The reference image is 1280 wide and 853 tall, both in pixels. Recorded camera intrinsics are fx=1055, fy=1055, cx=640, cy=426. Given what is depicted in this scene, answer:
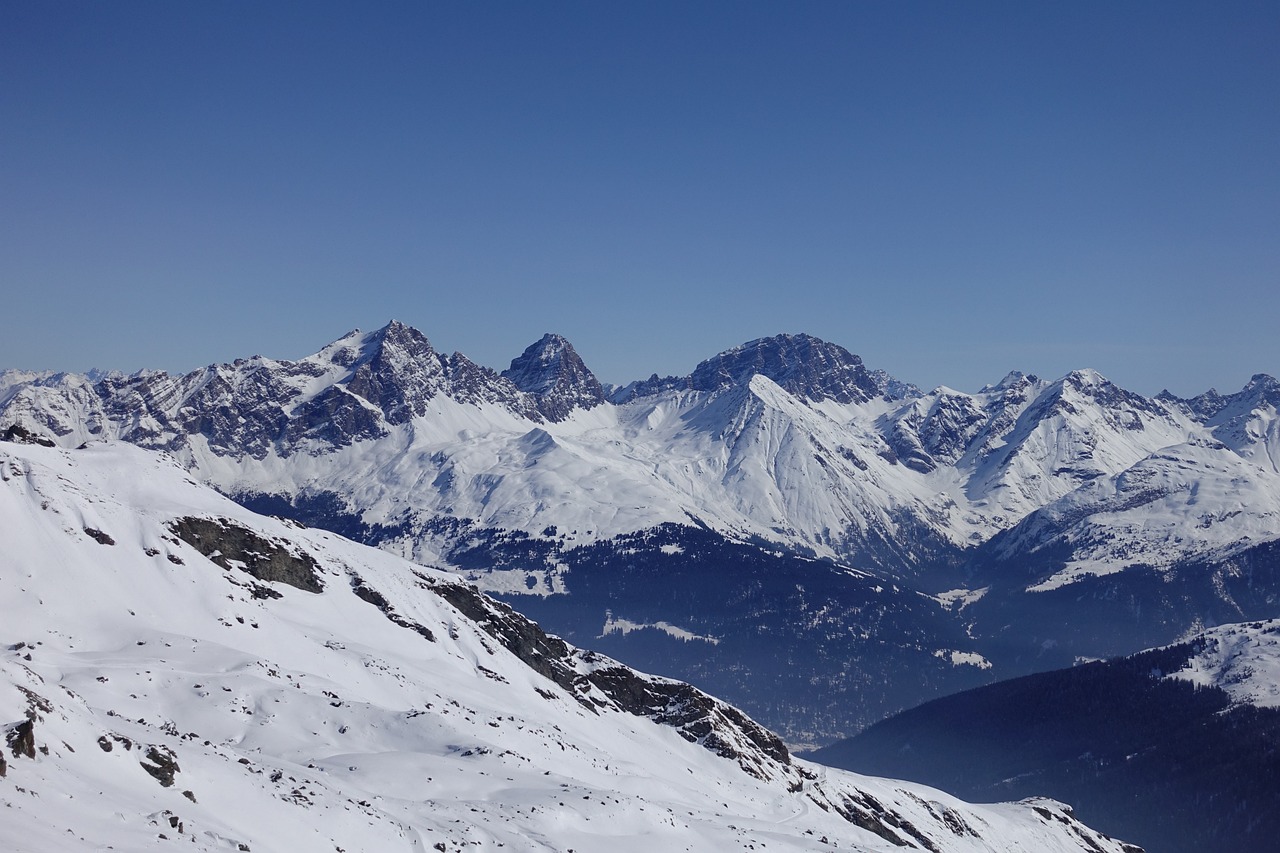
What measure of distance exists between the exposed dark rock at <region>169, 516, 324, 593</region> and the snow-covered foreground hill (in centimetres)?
34

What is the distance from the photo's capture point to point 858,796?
474 ft

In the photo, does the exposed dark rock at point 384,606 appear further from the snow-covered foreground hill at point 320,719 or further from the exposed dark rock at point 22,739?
the exposed dark rock at point 22,739

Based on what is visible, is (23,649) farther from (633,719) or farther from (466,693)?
(633,719)

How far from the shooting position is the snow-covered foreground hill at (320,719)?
59.3 meters

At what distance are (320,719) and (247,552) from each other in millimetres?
51096

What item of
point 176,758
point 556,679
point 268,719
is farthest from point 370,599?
point 176,758

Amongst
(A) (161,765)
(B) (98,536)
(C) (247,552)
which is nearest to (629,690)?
(C) (247,552)

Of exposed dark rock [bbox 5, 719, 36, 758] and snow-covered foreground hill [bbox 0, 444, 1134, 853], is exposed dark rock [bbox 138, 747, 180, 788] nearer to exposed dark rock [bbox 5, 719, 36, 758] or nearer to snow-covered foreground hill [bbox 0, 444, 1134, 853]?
snow-covered foreground hill [bbox 0, 444, 1134, 853]

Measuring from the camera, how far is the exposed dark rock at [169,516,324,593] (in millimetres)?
134875

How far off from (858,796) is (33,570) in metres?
106

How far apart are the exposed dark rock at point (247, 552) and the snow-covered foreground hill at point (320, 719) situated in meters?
0.34

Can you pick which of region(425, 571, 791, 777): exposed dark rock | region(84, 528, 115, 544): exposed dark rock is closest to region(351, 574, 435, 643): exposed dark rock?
region(425, 571, 791, 777): exposed dark rock

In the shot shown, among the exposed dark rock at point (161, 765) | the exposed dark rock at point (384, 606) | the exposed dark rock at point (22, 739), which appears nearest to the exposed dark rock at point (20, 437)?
the exposed dark rock at point (384, 606)

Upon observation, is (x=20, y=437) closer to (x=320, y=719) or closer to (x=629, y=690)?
(x=320, y=719)
